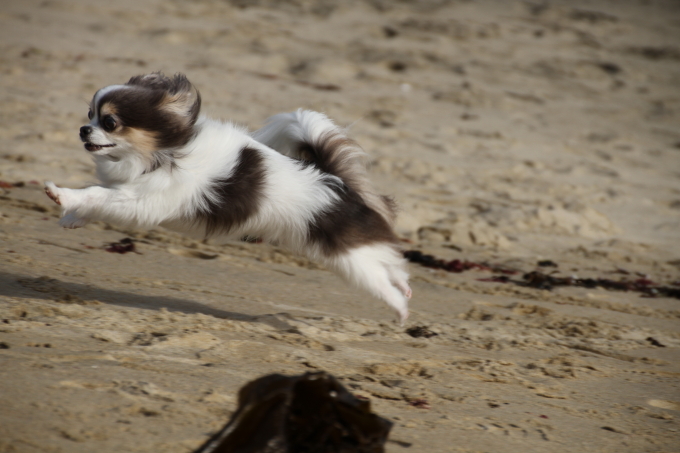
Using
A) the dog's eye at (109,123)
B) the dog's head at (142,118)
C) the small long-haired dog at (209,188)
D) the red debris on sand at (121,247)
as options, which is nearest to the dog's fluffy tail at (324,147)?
the small long-haired dog at (209,188)

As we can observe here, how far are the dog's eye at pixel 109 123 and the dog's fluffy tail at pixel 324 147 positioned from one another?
2.62 feet

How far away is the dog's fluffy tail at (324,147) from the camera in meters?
3.51

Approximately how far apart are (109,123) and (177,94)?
A: 35 cm

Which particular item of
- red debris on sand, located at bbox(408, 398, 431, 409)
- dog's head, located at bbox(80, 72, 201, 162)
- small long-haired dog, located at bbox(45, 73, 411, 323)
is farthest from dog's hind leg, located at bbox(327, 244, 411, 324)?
dog's head, located at bbox(80, 72, 201, 162)

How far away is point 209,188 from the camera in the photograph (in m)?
3.24

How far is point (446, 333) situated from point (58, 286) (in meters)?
1.99

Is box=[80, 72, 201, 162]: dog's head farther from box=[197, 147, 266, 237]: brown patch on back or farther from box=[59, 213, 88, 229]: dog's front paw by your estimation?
box=[59, 213, 88, 229]: dog's front paw

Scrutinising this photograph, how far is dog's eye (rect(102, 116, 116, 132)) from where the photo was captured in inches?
122

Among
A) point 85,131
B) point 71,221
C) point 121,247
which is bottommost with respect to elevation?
point 121,247

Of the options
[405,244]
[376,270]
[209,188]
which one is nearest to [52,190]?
[209,188]

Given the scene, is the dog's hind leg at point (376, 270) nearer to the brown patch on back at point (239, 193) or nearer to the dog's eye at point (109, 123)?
the brown patch on back at point (239, 193)

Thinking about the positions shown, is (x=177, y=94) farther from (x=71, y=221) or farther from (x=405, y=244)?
(x=405, y=244)

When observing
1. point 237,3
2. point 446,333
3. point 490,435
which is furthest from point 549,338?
point 237,3

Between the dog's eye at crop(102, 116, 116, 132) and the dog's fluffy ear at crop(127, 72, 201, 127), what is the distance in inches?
9.3
